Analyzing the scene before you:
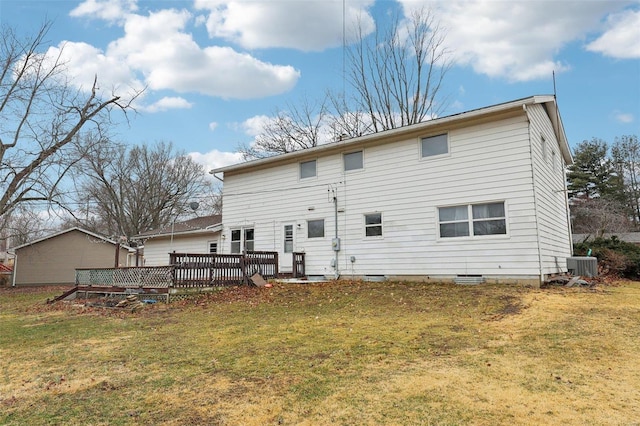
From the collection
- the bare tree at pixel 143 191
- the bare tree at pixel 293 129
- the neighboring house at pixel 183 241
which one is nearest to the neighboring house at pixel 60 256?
the neighboring house at pixel 183 241

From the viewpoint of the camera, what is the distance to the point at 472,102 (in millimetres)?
19859

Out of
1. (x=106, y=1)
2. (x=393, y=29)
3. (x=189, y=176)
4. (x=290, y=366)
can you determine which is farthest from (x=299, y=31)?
(x=189, y=176)

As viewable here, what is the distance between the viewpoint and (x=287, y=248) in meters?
15.2

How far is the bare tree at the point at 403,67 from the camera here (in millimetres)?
23953

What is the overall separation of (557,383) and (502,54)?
1784cm

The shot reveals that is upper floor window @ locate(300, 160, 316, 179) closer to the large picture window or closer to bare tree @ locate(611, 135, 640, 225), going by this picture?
the large picture window

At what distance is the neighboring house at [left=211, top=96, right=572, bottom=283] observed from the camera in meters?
10.6

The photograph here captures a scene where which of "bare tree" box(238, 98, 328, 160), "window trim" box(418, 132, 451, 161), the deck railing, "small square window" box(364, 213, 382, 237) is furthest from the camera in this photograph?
"bare tree" box(238, 98, 328, 160)

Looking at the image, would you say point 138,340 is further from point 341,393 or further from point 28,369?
point 341,393

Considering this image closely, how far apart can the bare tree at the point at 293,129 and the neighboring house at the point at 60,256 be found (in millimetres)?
11710

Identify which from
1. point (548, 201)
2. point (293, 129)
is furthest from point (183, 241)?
point (548, 201)

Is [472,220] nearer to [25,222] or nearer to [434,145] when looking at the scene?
[434,145]

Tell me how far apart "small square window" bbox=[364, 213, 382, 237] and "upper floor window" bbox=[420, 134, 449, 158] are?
99.9 inches

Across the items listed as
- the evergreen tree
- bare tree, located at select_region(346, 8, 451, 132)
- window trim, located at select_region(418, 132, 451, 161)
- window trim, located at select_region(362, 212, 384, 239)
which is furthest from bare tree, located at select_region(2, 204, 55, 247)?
the evergreen tree
